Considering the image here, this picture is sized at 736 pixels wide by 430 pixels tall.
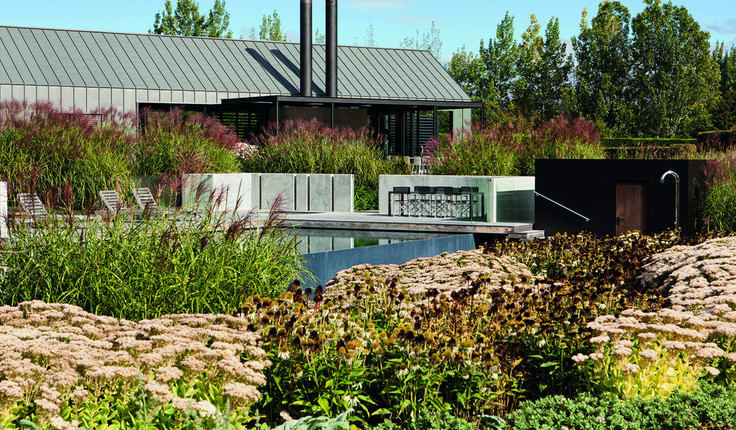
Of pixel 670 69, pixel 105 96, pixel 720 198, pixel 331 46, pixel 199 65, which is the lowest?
pixel 720 198

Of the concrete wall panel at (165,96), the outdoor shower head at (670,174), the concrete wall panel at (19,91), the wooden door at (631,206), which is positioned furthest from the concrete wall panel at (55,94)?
the outdoor shower head at (670,174)

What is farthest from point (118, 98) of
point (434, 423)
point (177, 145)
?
point (434, 423)

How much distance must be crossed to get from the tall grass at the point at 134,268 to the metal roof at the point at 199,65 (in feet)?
68.7

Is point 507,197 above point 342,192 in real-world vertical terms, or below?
below

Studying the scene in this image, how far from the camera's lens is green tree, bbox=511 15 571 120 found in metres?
43.5

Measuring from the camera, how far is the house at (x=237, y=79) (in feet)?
84.7

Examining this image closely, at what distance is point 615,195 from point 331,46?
15734mm

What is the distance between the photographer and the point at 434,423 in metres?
3.80

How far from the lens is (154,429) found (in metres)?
3.41

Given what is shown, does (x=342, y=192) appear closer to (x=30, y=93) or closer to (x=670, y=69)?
(x=30, y=93)

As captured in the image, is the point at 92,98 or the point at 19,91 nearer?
the point at 19,91

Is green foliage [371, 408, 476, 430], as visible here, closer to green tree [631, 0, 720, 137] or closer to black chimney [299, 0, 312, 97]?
black chimney [299, 0, 312, 97]

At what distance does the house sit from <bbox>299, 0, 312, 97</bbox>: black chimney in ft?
0.12

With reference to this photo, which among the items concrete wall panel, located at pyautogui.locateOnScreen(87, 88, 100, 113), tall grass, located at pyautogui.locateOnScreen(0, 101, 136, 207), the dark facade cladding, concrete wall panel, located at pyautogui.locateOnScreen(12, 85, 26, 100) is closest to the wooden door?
the dark facade cladding
